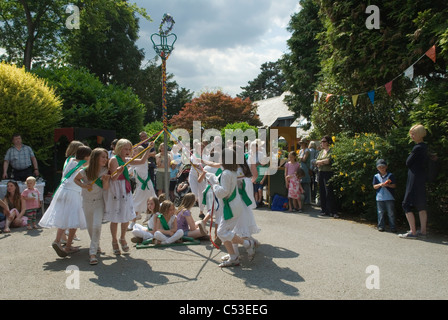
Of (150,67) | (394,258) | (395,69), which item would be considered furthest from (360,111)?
(150,67)

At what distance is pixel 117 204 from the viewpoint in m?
5.80

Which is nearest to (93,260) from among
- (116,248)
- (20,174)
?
(116,248)

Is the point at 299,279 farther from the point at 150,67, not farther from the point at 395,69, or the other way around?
the point at 150,67

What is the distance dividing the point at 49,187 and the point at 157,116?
41104 mm

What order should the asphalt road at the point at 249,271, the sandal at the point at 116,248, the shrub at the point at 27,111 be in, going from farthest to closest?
1. the shrub at the point at 27,111
2. the sandal at the point at 116,248
3. the asphalt road at the point at 249,271

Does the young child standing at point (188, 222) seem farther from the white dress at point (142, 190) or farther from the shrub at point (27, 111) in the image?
the shrub at point (27, 111)

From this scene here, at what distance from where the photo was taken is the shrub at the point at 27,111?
33.6ft

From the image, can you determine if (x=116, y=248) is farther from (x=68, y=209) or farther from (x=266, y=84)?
(x=266, y=84)

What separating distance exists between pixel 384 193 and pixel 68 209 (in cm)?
616

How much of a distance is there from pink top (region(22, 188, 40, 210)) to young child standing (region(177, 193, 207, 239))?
3708 mm

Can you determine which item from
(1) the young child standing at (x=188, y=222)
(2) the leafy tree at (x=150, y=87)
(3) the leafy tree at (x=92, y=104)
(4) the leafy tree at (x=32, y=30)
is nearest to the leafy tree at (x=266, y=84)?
(2) the leafy tree at (x=150, y=87)

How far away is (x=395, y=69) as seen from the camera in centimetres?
891

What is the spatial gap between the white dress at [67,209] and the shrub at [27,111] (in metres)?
5.43

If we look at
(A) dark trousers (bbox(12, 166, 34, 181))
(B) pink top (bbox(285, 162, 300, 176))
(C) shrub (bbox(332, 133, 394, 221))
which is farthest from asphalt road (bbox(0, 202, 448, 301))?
(B) pink top (bbox(285, 162, 300, 176))
